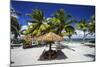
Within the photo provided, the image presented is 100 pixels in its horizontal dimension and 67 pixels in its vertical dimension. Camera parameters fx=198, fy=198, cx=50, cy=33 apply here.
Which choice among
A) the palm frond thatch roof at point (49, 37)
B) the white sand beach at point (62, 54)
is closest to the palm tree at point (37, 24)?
the palm frond thatch roof at point (49, 37)

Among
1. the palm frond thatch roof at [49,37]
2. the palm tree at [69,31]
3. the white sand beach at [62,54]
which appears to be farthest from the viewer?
the palm tree at [69,31]

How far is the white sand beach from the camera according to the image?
8.02ft

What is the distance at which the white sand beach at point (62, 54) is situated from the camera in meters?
2.45

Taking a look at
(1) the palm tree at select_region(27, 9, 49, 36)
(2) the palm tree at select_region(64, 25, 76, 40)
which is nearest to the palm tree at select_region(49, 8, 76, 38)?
(2) the palm tree at select_region(64, 25, 76, 40)

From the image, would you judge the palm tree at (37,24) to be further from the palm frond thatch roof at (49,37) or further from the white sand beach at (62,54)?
the white sand beach at (62,54)

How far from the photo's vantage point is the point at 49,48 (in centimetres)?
262

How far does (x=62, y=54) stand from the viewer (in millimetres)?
2678

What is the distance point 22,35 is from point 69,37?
0.66m
